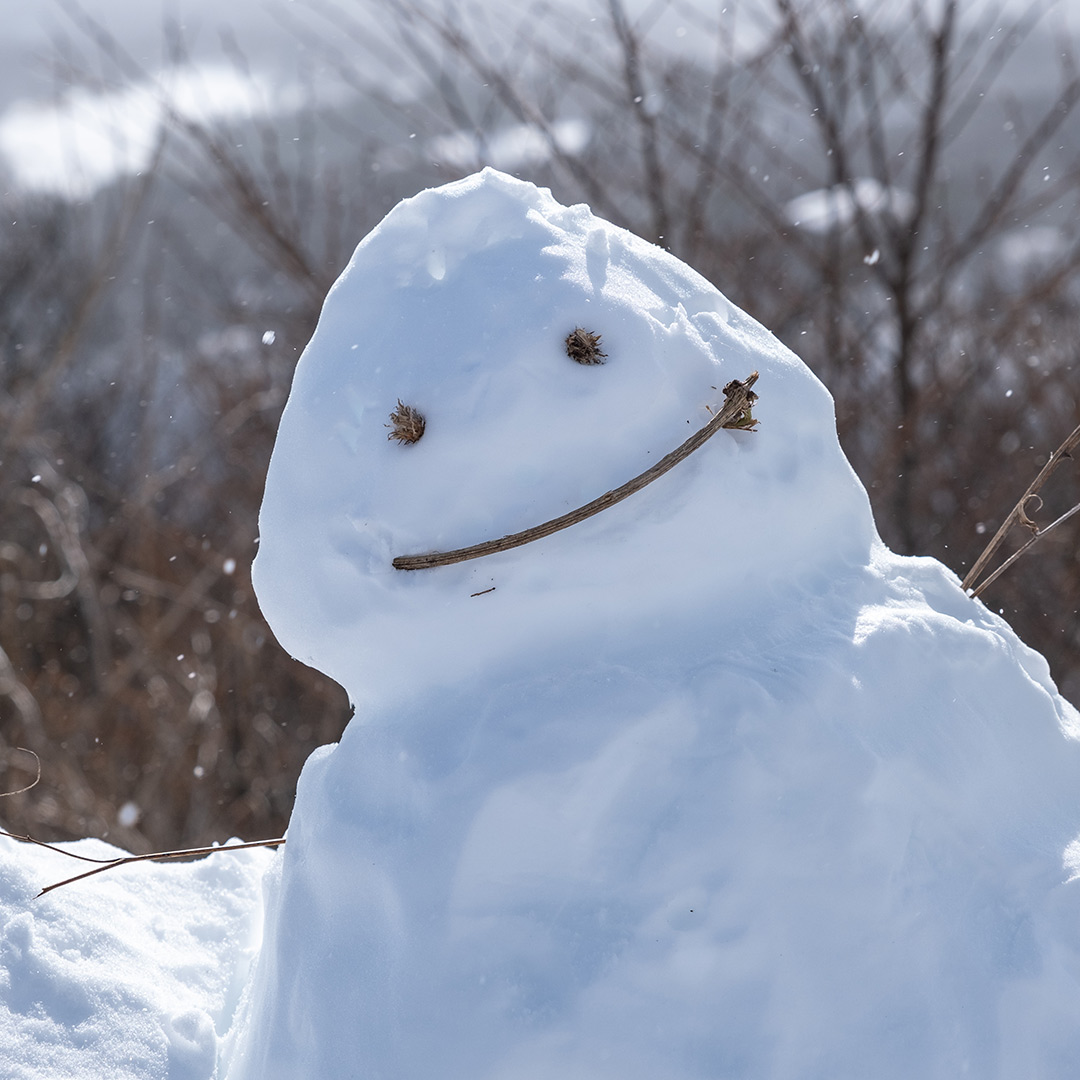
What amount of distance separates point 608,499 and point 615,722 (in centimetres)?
23

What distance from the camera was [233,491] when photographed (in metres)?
9.71

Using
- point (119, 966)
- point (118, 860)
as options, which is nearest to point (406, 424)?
point (118, 860)

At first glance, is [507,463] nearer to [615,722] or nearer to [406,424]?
[406,424]

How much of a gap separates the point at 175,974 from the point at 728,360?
1.13m

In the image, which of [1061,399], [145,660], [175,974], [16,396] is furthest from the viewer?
[16,396]

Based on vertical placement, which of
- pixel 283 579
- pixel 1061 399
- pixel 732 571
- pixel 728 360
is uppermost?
pixel 728 360

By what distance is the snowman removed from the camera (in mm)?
991

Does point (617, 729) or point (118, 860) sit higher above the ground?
point (617, 729)

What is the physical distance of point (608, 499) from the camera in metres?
1.08

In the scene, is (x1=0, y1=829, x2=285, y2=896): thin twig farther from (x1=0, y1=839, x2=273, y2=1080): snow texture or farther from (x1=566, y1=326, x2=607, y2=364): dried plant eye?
(x1=566, y1=326, x2=607, y2=364): dried plant eye

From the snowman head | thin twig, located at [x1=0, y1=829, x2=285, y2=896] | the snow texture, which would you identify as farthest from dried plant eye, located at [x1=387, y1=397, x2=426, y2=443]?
the snow texture

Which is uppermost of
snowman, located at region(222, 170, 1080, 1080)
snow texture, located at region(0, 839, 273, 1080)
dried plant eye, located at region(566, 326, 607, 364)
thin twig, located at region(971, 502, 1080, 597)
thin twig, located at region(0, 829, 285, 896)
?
dried plant eye, located at region(566, 326, 607, 364)

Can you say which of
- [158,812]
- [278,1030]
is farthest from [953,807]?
[158,812]

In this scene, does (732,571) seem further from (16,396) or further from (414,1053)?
(16,396)
